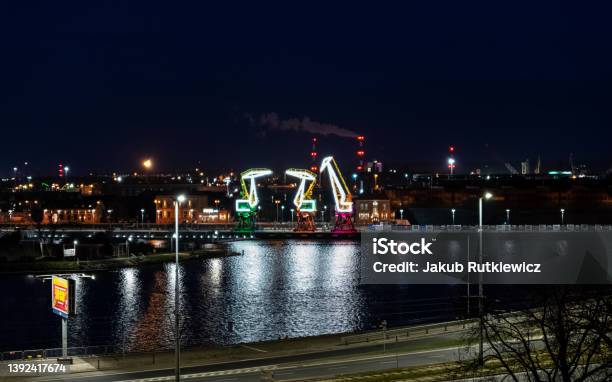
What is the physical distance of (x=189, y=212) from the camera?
200 ft

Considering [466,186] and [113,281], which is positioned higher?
[466,186]

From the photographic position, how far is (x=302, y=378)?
10.2 m

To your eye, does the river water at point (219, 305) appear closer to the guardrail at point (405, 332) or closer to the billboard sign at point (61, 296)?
the guardrail at point (405, 332)

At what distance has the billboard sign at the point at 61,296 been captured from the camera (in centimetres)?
1236

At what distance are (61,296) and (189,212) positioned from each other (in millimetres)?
48688

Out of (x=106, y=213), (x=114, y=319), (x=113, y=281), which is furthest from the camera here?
A: (x=106, y=213)

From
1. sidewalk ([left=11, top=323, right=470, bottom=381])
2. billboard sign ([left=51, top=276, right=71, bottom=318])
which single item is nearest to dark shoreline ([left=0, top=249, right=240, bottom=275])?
billboard sign ([left=51, top=276, right=71, bottom=318])

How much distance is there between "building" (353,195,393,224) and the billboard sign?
4391 cm

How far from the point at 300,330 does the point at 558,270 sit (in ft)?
53.2

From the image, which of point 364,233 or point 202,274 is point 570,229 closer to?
point 364,233

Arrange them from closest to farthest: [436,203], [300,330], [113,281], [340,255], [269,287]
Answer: [300,330]
[269,287]
[113,281]
[340,255]
[436,203]

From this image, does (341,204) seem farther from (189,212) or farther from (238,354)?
(238,354)

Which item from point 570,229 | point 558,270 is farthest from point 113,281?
point 570,229

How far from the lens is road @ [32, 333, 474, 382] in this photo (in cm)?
1033
